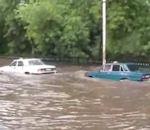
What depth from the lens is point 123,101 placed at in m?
23.2

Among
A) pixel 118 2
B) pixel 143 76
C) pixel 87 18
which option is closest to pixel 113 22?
pixel 118 2

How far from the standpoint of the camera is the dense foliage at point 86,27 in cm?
4781

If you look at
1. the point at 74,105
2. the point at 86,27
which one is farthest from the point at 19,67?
the point at 74,105

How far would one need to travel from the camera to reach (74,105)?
22.3 m

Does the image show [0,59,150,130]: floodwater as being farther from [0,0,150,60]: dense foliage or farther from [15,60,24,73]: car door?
[0,0,150,60]: dense foliage

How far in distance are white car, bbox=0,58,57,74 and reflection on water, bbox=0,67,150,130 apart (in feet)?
16.5

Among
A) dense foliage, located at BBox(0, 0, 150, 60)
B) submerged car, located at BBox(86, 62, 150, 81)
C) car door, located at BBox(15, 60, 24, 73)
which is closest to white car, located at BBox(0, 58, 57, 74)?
car door, located at BBox(15, 60, 24, 73)

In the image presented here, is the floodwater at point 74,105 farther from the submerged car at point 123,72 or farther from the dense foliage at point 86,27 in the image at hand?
the dense foliage at point 86,27

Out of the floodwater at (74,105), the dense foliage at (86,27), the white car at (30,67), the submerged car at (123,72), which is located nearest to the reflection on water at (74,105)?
the floodwater at (74,105)

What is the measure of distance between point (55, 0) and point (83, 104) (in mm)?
35260

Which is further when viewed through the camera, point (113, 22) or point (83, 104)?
point (113, 22)

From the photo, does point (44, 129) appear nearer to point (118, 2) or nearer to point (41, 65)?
point (41, 65)

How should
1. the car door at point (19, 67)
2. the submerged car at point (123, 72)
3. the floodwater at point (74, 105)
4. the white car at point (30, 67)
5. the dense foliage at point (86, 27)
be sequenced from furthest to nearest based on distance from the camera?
the dense foliage at point (86, 27), the car door at point (19, 67), the white car at point (30, 67), the submerged car at point (123, 72), the floodwater at point (74, 105)

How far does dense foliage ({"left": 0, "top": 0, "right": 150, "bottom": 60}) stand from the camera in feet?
157
